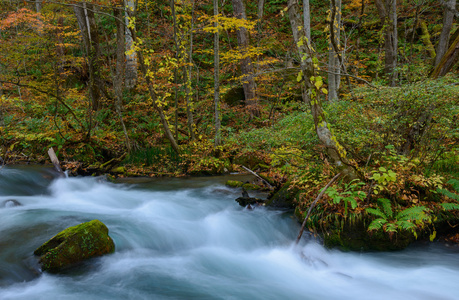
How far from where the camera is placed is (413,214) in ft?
13.3

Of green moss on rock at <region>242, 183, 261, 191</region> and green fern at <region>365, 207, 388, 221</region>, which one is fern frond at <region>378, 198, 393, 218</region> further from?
green moss on rock at <region>242, 183, 261, 191</region>

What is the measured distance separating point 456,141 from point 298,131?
8.67ft

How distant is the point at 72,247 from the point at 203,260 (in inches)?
81.7

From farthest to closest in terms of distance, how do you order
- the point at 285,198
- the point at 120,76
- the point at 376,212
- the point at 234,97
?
the point at 234,97 → the point at 120,76 → the point at 285,198 → the point at 376,212

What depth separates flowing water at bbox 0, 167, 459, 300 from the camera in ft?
12.7

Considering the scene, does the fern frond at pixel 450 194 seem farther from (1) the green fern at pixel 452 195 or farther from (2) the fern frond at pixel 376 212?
(2) the fern frond at pixel 376 212

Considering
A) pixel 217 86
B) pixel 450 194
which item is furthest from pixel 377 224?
pixel 217 86

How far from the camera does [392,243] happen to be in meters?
4.43

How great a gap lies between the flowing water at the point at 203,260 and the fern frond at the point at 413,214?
29.8 inches

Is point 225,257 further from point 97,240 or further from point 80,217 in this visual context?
point 80,217

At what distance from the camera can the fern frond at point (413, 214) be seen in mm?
4008

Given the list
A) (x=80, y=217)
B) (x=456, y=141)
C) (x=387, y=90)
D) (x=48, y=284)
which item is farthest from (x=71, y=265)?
(x=456, y=141)

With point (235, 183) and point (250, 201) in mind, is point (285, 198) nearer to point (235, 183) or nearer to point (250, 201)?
point (250, 201)

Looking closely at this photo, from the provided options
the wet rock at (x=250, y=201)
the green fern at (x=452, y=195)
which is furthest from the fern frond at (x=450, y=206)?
the wet rock at (x=250, y=201)
